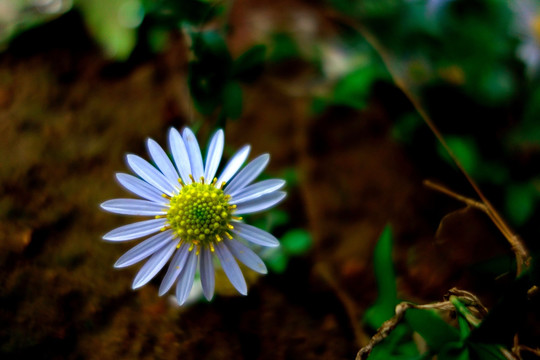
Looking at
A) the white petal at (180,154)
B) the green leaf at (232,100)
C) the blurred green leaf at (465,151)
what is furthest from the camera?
the blurred green leaf at (465,151)

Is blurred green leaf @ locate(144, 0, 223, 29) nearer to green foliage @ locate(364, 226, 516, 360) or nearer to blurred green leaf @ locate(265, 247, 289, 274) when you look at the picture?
blurred green leaf @ locate(265, 247, 289, 274)

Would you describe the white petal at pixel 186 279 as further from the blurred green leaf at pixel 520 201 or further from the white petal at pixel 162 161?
the blurred green leaf at pixel 520 201

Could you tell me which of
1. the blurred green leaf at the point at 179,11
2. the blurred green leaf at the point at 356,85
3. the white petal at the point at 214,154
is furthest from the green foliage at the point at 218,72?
the blurred green leaf at the point at 356,85

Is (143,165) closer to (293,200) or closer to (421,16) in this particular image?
(293,200)

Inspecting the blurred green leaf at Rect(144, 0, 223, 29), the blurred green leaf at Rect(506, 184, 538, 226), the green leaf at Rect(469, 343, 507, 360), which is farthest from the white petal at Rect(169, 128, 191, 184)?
the blurred green leaf at Rect(506, 184, 538, 226)

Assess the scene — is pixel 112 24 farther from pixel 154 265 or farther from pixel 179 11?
pixel 154 265
